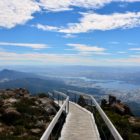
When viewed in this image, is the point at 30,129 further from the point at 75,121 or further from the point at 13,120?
the point at 75,121

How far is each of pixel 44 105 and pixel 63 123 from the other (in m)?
5.72

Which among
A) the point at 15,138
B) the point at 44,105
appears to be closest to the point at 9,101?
the point at 44,105

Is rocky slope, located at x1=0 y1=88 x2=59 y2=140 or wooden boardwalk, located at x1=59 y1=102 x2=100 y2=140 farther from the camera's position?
rocky slope, located at x1=0 y1=88 x2=59 y2=140

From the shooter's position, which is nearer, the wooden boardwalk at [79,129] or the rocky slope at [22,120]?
the wooden boardwalk at [79,129]

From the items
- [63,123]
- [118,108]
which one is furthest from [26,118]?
[118,108]

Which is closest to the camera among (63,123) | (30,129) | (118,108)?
(30,129)

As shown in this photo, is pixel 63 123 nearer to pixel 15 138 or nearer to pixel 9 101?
pixel 15 138

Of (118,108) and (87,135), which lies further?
(118,108)

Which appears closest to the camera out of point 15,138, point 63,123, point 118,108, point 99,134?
point 15,138

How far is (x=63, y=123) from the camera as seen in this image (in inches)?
720

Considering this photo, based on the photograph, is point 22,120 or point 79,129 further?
point 22,120

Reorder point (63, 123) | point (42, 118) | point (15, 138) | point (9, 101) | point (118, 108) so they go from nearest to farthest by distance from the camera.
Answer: point (15, 138), point (63, 123), point (42, 118), point (9, 101), point (118, 108)

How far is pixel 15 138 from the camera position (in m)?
13.8

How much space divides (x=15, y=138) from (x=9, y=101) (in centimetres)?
975
